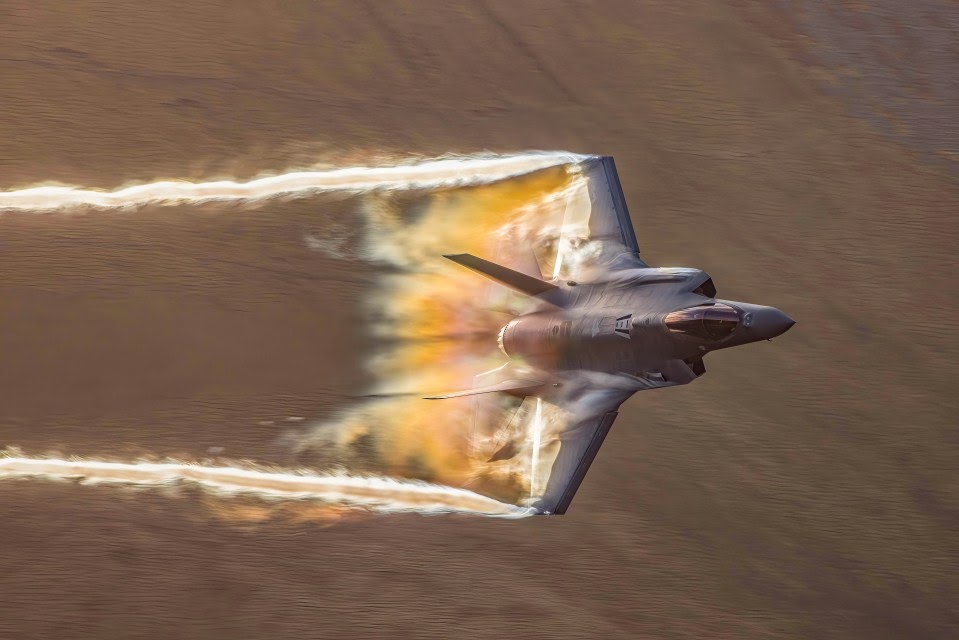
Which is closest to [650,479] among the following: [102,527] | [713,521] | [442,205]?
[713,521]

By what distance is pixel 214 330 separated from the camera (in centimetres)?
1498

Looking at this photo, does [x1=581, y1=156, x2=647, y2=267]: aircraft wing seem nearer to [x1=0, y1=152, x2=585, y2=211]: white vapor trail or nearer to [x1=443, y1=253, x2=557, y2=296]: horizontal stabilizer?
[x1=443, y1=253, x2=557, y2=296]: horizontal stabilizer

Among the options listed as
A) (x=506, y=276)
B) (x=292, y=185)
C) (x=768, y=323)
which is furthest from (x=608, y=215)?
(x=292, y=185)

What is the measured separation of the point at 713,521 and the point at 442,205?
656cm

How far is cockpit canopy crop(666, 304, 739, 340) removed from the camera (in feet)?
36.0

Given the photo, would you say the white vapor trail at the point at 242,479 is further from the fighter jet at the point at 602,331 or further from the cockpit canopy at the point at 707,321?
the cockpit canopy at the point at 707,321

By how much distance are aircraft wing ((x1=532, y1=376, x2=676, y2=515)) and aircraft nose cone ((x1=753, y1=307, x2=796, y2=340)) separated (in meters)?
1.76

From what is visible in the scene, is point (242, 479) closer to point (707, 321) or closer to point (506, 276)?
point (506, 276)

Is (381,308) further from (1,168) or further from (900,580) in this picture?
(900,580)

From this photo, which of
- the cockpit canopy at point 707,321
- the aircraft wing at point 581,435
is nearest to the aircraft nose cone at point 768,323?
the cockpit canopy at point 707,321

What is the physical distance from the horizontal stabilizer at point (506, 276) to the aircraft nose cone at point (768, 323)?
119 inches

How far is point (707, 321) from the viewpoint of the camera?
1101 cm

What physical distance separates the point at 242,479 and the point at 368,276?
12.2 ft

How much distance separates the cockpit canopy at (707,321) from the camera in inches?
432
